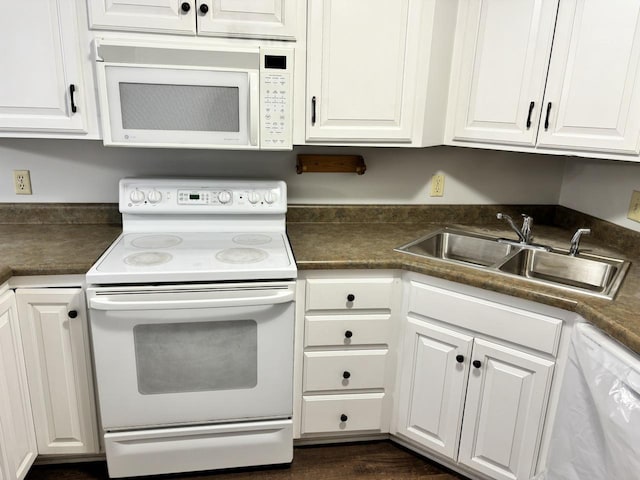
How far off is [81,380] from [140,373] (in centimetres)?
25

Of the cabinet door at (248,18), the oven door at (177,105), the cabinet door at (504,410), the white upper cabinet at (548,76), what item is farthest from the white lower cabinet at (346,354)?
the cabinet door at (248,18)

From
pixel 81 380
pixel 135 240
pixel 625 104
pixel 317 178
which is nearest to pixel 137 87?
pixel 135 240

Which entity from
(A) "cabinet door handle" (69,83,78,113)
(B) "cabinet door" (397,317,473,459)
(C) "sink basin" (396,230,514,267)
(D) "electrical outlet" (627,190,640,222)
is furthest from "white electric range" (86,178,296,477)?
(D) "electrical outlet" (627,190,640,222)

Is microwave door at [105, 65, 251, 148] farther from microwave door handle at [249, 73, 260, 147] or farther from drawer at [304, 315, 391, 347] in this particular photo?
drawer at [304, 315, 391, 347]

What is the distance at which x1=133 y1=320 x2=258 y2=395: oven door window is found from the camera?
163 cm

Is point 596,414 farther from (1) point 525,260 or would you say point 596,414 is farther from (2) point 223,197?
(2) point 223,197

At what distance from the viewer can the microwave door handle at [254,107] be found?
173cm

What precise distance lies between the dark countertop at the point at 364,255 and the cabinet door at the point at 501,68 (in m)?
0.53

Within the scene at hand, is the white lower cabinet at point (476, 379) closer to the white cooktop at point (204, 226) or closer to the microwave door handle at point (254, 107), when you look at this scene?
the white cooktop at point (204, 226)

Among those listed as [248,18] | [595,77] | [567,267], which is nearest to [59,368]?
[248,18]

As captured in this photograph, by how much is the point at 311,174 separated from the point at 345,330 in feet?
2.58

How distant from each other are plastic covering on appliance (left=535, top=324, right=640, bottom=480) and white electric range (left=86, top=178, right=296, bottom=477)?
0.92m

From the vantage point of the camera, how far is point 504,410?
1.65 m

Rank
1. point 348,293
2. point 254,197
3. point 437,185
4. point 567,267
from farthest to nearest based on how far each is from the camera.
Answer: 1. point 437,185
2. point 254,197
3. point 567,267
4. point 348,293
